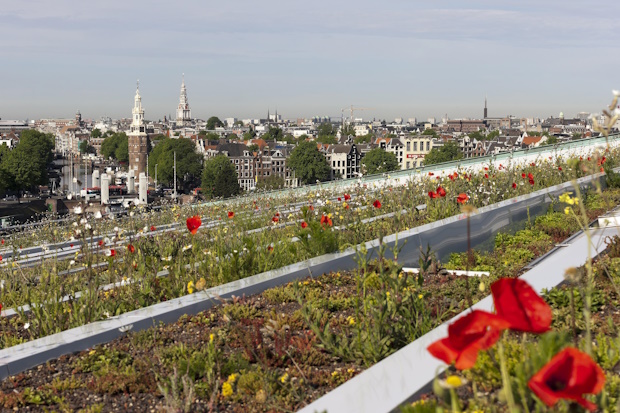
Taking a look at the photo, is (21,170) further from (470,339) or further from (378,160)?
(470,339)

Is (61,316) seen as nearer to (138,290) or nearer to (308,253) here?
(138,290)

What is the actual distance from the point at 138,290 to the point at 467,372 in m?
3.30

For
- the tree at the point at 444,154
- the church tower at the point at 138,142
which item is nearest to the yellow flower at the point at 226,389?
the tree at the point at 444,154

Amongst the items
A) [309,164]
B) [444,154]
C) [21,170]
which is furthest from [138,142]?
[444,154]

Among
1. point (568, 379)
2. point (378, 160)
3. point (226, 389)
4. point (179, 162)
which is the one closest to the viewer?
point (568, 379)

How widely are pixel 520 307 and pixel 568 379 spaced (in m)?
0.23

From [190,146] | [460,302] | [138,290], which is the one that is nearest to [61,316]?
[138,290]

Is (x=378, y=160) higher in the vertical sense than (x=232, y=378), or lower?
lower

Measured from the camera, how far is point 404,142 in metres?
126

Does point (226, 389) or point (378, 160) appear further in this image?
point (378, 160)

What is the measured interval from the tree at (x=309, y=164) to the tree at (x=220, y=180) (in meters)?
9.75

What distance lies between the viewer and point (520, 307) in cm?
179

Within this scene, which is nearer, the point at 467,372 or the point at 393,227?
the point at 467,372

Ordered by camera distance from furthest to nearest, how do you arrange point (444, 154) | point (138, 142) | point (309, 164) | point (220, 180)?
point (138, 142), point (444, 154), point (309, 164), point (220, 180)
